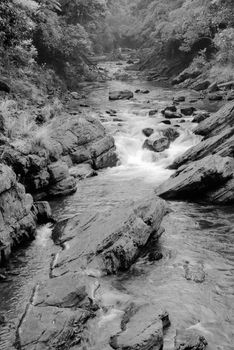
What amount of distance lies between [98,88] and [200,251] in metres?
27.0

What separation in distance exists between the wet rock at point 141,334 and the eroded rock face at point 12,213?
434 cm

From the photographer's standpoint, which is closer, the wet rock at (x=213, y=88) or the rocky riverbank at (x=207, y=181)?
the rocky riverbank at (x=207, y=181)

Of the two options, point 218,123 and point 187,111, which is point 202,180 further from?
point 187,111

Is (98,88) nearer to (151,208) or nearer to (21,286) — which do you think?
(151,208)

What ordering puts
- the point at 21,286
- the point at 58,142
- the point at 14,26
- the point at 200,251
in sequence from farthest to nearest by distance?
the point at 58,142 < the point at 14,26 < the point at 200,251 < the point at 21,286

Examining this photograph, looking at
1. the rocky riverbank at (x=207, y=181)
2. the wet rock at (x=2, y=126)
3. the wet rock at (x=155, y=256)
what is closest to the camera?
the wet rock at (x=155, y=256)

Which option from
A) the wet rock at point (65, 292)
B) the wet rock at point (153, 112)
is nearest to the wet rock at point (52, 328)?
the wet rock at point (65, 292)

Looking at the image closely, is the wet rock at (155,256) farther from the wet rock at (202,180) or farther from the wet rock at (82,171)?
the wet rock at (82,171)

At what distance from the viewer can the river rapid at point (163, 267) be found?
27.4ft

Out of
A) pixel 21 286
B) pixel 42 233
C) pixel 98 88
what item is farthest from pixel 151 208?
pixel 98 88

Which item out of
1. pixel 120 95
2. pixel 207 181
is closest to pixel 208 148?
pixel 207 181

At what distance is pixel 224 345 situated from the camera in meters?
7.75

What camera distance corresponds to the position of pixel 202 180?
47.9 feet

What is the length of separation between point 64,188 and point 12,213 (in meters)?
4.16
